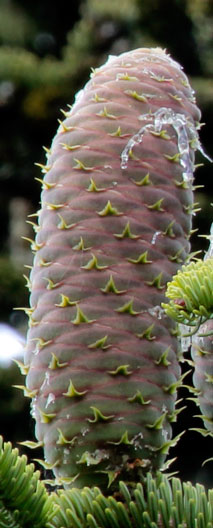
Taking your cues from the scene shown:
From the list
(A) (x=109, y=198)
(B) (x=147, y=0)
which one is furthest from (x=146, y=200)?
(B) (x=147, y=0)

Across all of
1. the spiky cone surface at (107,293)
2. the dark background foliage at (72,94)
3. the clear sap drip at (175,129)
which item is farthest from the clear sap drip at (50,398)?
the dark background foliage at (72,94)

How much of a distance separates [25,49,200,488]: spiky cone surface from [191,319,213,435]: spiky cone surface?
2 cm

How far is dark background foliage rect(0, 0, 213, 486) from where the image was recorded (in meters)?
2.61

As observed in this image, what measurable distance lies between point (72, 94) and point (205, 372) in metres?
2.34

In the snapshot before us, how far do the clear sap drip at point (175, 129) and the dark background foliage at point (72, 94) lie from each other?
1.76 metres

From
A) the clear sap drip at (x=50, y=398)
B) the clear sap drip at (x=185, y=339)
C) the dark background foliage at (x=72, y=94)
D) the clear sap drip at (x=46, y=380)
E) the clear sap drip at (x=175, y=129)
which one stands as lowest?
the clear sap drip at (x=50, y=398)

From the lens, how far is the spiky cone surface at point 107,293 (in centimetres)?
60

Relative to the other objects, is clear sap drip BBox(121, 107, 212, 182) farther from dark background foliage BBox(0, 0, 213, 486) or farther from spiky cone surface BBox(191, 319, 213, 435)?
dark background foliage BBox(0, 0, 213, 486)

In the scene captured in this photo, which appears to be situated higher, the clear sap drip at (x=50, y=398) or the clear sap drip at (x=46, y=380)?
the clear sap drip at (x=46, y=380)

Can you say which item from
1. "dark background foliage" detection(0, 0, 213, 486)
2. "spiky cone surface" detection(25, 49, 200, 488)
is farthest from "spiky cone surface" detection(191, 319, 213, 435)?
"dark background foliage" detection(0, 0, 213, 486)

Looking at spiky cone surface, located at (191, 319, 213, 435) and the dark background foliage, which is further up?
the dark background foliage

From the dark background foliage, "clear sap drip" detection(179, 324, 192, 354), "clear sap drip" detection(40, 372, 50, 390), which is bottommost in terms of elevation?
"clear sap drip" detection(40, 372, 50, 390)

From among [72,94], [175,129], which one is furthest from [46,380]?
[72,94]

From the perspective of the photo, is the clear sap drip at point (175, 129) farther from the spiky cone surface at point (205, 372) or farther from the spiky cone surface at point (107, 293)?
the spiky cone surface at point (205, 372)
